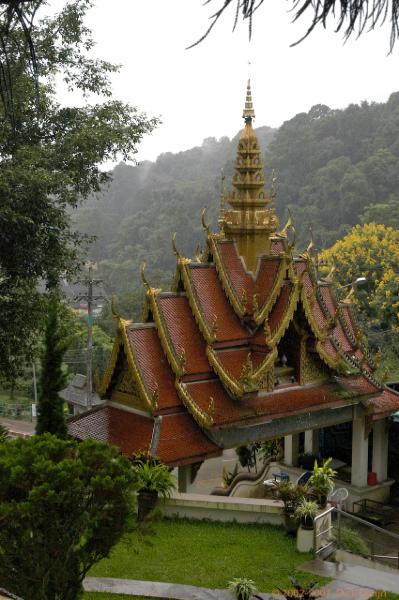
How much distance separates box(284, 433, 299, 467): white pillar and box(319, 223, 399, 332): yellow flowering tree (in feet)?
47.5

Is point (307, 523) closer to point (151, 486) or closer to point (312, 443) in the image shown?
point (151, 486)

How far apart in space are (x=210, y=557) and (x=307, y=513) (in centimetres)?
163

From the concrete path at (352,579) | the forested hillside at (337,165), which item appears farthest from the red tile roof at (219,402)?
the forested hillside at (337,165)

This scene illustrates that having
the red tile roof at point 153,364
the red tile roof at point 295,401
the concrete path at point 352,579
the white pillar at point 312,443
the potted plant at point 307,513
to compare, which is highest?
the red tile roof at point 153,364

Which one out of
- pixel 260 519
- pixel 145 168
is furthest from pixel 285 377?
pixel 145 168

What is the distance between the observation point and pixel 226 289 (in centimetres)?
1470

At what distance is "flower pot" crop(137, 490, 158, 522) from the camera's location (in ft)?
38.3

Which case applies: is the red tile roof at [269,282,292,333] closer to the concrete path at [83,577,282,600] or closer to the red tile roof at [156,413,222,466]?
the red tile roof at [156,413,222,466]

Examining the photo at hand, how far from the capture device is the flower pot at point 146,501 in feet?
38.3

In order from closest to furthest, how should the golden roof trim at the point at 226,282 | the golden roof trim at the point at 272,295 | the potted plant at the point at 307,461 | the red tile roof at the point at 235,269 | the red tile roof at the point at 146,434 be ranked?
1. the red tile roof at the point at 146,434
2. the golden roof trim at the point at 272,295
3. the golden roof trim at the point at 226,282
4. the red tile roof at the point at 235,269
5. the potted plant at the point at 307,461

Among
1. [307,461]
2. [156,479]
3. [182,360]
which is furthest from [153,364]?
[307,461]

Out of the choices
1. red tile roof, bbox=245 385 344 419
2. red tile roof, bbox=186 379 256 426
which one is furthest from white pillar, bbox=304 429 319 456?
red tile roof, bbox=186 379 256 426

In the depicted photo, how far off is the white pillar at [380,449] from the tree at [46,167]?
7.97 m

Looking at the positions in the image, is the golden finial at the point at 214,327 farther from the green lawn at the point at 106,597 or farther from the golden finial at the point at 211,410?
the green lawn at the point at 106,597
